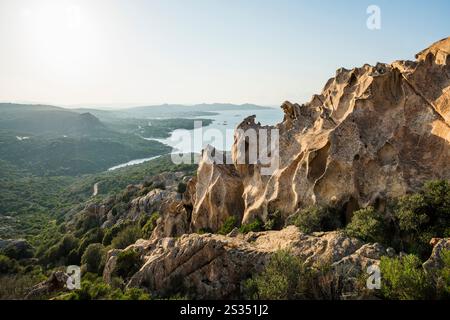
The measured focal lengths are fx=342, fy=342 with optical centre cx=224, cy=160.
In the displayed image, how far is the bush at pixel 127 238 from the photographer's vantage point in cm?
5094

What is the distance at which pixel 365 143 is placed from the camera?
96.3ft

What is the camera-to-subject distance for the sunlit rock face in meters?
27.4

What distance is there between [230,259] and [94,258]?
31.1 metres

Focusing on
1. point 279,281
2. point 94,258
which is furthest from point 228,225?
point 94,258

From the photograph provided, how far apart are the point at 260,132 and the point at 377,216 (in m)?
18.1

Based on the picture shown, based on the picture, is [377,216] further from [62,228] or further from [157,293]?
[62,228]

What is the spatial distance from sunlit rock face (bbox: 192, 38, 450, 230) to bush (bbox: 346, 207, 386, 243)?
2.08m

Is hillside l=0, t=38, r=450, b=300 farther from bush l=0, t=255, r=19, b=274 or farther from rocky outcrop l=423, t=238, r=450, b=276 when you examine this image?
bush l=0, t=255, r=19, b=274

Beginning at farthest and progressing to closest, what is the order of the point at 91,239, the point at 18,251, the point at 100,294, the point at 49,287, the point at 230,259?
the point at 18,251 < the point at 91,239 < the point at 49,287 < the point at 230,259 < the point at 100,294

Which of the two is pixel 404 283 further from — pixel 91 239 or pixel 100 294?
pixel 91 239

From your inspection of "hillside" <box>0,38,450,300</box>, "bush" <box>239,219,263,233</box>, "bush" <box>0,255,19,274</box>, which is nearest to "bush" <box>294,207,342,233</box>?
"hillside" <box>0,38,450,300</box>

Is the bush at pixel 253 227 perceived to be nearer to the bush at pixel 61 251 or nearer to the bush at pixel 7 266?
the bush at pixel 61 251

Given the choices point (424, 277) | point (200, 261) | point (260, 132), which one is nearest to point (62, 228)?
point (260, 132)

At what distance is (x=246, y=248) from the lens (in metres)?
25.1
